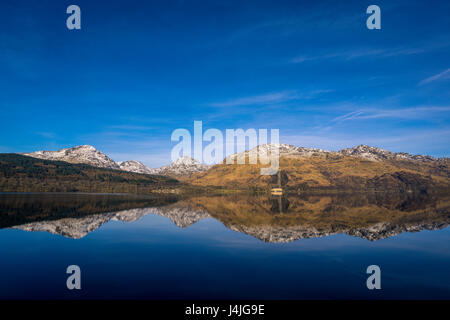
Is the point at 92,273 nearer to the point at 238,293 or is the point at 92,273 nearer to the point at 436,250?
the point at 238,293

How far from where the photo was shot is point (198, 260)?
92.3 ft

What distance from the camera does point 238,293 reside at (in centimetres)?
1884

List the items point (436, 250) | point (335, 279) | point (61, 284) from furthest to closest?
point (436, 250) → point (335, 279) → point (61, 284)

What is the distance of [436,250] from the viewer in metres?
33.6

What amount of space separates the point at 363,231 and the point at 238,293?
35331mm

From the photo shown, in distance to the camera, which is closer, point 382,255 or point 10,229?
point 382,255

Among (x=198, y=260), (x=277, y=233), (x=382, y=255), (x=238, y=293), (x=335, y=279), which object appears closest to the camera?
(x=238, y=293)

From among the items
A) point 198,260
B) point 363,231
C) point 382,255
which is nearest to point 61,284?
point 198,260

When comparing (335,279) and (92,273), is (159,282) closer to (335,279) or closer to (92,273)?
(92,273)

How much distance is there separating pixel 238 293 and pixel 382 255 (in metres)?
20.4
